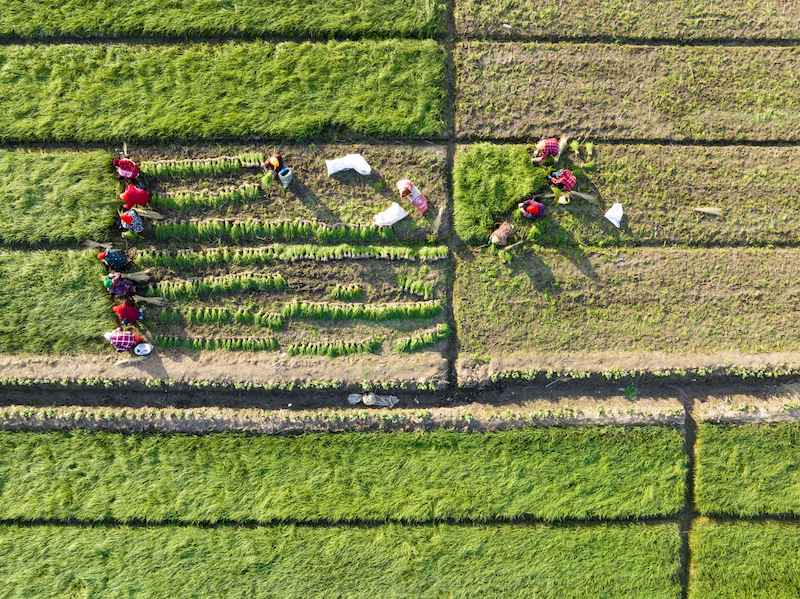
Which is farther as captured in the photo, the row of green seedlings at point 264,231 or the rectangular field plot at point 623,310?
the rectangular field plot at point 623,310

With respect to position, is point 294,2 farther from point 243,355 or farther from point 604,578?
point 604,578

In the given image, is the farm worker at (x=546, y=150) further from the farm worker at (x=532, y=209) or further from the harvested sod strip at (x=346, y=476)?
the harvested sod strip at (x=346, y=476)

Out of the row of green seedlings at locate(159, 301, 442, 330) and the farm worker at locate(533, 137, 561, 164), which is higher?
the farm worker at locate(533, 137, 561, 164)

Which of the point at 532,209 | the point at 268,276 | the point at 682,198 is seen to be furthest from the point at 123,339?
the point at 682,198

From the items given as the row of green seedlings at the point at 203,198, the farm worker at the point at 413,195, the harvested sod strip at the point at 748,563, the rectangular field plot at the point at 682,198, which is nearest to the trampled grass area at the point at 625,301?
the rectangular field plot at the point at 682,198

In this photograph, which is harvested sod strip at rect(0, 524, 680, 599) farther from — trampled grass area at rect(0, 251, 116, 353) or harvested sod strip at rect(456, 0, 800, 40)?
harvested sod strip at rect(456, 0, 800, 40)

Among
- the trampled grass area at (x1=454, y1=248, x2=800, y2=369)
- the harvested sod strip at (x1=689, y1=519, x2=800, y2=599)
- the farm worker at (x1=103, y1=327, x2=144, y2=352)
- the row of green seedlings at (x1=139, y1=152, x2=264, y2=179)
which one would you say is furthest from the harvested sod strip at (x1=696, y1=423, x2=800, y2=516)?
the farm worker at (x1=103, y1=327, x2=144, y2=352)

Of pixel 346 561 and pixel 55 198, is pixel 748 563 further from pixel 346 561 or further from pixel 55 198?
pixel 55 198
